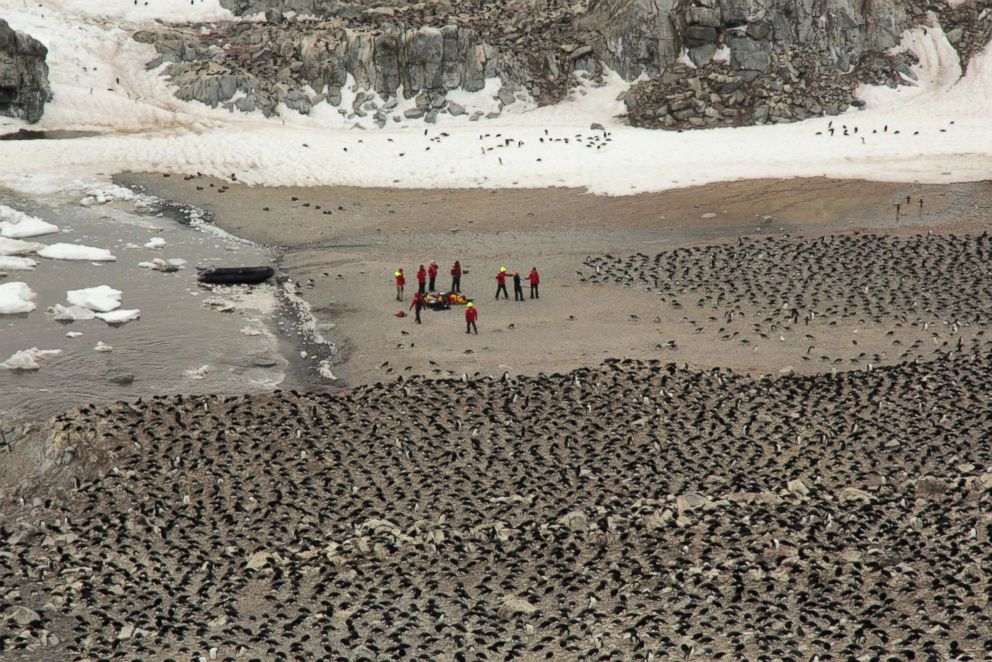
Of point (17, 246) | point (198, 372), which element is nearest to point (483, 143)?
point (17, 246)

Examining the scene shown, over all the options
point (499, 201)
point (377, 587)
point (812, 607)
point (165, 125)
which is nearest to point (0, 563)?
point (377, 587)

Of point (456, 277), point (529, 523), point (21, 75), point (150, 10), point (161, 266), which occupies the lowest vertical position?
point (529, 523)

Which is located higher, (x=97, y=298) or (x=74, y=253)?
(x=74, y=253)

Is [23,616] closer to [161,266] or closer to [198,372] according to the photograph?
[198,372]

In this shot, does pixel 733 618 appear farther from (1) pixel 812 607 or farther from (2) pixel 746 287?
(2) pixel 746 287

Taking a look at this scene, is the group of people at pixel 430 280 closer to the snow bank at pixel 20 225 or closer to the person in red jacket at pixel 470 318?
the person in red jacket at pixel 470 318

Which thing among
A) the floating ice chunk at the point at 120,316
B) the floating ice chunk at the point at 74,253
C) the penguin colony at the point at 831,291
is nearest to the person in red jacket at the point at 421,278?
the penguin colony at the point at 831,291
